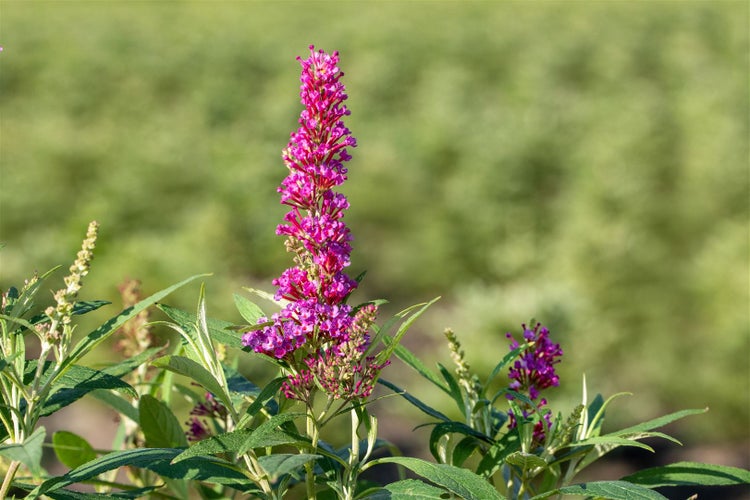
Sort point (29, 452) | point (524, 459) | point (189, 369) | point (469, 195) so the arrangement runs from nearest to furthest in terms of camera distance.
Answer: point (29, 452)
point (189, 369)
point (524, 459)
point (469, 195)

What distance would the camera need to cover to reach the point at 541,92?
1383 centimetres

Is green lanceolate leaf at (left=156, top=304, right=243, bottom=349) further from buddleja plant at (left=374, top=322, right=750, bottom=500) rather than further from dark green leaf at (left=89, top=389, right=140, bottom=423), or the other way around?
dark green leaf at (left=89, top=389, right=140, bottom=423)

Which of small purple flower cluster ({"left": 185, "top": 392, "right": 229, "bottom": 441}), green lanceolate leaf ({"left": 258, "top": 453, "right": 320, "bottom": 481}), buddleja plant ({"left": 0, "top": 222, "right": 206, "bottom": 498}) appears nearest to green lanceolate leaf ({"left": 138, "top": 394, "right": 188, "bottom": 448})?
small purple flower cluster ({"left": 185, "top": 392, "right": 229, "bottom": 441})

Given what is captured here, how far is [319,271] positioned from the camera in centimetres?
82

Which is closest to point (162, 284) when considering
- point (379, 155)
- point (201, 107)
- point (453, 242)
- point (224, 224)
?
point (224, 224)

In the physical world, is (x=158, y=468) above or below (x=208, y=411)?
below

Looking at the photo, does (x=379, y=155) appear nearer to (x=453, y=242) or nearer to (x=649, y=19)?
(x=453, y=242)

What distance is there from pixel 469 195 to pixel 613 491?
7854mm

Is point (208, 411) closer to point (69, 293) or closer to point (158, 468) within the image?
point (158, 468)

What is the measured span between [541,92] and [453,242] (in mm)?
7218

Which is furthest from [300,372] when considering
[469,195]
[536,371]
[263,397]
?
[469,195]

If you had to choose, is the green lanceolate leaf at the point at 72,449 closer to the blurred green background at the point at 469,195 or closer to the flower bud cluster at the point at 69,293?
the flower bud cluster at the point at 69,293

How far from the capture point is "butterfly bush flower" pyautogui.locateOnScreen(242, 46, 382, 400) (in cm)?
79

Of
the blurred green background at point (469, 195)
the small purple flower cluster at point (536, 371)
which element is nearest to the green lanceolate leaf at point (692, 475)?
the small purple flower cluster at point (536, 371)
